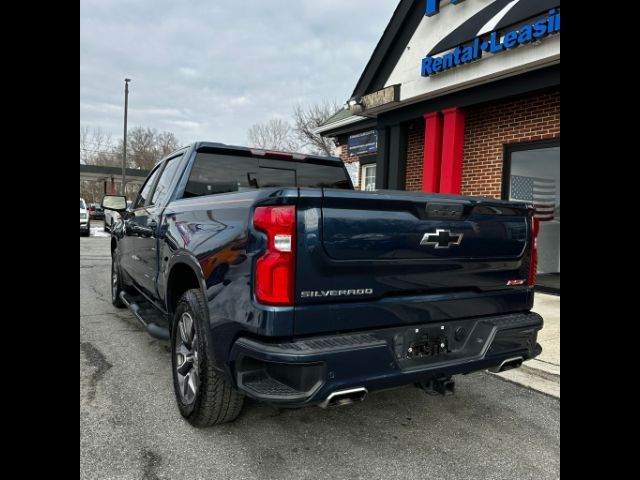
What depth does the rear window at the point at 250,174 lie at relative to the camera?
149 inches

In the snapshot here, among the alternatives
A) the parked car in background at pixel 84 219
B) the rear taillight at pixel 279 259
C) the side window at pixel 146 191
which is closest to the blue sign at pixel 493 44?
the side window at pixel 146 191

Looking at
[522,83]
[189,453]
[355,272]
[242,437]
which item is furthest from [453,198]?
[522,83]

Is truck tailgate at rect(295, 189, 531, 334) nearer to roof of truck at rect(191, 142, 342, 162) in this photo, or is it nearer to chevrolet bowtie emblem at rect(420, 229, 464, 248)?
chevrolet bowtie emblem at rect(420, 229, 464, 248)

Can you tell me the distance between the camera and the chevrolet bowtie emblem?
246 cm

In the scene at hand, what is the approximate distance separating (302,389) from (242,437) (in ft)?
2.99

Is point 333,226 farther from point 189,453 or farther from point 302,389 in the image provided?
point 189,453

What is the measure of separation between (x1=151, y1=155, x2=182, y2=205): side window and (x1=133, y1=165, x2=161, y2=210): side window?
0.27 metres

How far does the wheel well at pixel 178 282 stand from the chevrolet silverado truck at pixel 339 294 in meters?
0.01

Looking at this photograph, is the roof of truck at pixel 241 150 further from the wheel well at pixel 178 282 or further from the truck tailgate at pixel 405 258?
the truck tailgate at pixel 405 258

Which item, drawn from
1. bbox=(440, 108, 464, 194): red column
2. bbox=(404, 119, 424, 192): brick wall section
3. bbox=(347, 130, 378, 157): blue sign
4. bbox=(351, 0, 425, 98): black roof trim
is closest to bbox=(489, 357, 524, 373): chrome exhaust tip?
bbox=(440, 108, 464, 194): red column

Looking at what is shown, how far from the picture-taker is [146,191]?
489 centimetres

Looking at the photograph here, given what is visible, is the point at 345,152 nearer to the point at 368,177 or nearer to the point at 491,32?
the point at 368,177

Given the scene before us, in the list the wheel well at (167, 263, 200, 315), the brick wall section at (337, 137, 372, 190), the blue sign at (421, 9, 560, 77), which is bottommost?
the wheel well at (167, 263, 200, 315)
